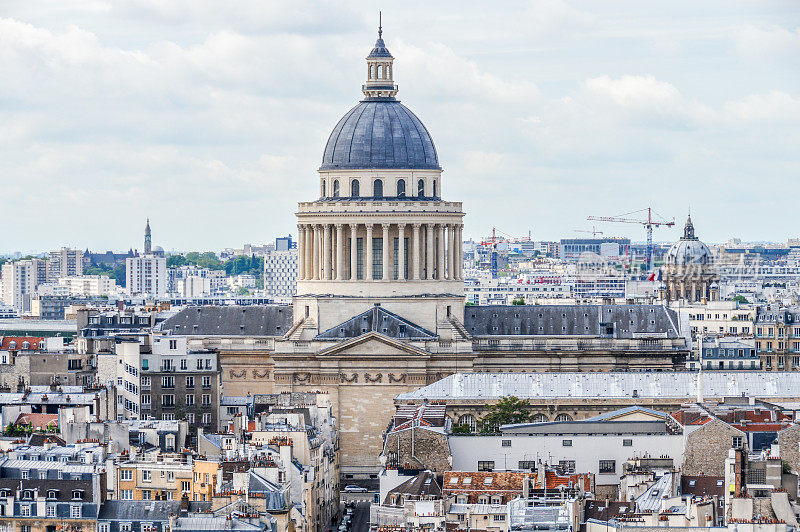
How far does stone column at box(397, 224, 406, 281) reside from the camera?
600 ft

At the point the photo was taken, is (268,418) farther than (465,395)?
No

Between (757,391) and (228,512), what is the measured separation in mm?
55877

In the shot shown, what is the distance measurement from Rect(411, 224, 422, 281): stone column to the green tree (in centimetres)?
2397

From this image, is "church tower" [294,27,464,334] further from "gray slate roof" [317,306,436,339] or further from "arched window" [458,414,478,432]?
"arched window" [458,414,478,432]

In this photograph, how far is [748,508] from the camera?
10500cm

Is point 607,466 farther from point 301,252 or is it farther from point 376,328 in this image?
point 301,252

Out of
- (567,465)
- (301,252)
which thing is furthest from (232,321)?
(567,465)

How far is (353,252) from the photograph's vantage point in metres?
183

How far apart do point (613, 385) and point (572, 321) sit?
832 inches

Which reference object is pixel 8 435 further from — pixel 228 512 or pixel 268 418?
pixel 228 512

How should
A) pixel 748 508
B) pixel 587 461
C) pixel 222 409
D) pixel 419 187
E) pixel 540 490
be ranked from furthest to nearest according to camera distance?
pixel 419 187 → pixel 222 409 → pixel 587 461 → pixel 540 490 → pixel 748 508

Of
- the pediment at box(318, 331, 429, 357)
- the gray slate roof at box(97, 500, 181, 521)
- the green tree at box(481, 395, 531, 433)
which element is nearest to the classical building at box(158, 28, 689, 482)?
the pediment at box(318, 331, 429, 357)

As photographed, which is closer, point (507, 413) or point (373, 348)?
point (507, 413)

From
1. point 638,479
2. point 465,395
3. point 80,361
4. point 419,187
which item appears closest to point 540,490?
point 638,479
